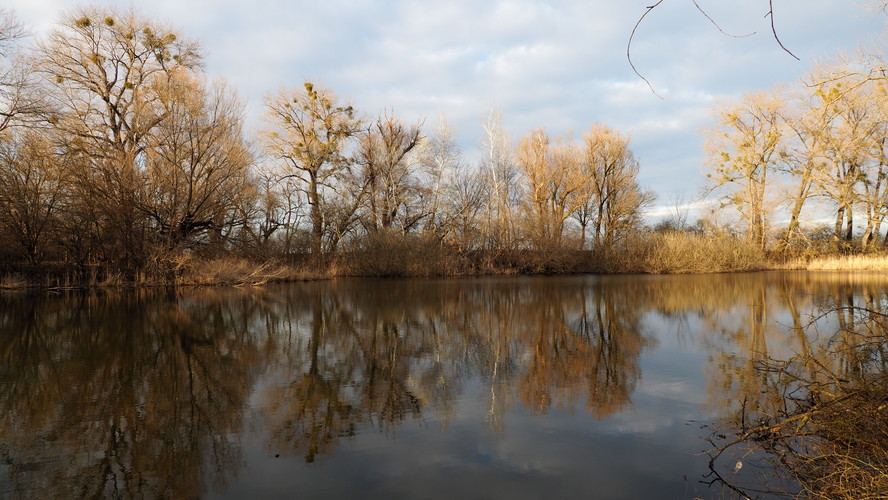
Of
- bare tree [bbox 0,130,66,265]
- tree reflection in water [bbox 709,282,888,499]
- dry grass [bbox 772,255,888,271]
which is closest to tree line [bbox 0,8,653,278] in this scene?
bare tree [bbox 0,130,66,265]

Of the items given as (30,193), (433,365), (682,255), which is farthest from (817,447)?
(682,255)

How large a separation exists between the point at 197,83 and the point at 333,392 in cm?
2483

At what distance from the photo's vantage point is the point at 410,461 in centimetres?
381

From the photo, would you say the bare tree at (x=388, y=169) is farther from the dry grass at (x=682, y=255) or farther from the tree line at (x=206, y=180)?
the dry grass at (x=682, y=255)

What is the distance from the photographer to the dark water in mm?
3518

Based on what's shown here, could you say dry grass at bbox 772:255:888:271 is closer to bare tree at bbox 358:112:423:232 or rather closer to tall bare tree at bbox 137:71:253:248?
bare tree at bbox 358:112:423:232

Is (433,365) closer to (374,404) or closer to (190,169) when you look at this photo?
(374,404)

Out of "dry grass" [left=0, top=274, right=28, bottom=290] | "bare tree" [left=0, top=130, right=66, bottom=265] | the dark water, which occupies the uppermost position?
"bare tree" [left=0, top=130, right=66, bottom=265]

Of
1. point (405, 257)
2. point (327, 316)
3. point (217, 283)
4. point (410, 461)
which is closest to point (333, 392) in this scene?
point (410, 461)

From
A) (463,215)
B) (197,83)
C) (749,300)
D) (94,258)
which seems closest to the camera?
(749,300)

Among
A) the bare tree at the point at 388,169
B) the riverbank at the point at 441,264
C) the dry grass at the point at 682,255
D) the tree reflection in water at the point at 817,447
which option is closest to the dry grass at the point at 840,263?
the riverbank at the point at 441,264

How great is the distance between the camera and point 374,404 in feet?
17.0

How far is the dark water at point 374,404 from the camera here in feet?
11.5

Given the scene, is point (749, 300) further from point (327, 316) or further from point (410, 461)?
point (410, 461)
